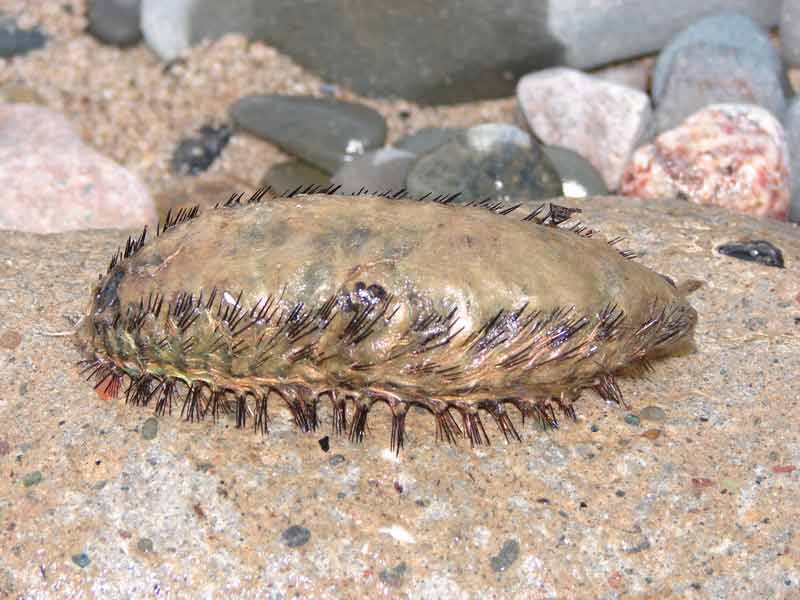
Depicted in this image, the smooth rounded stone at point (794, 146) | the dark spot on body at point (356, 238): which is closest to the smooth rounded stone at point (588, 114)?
the smooth rounded stone at point (794, 146)

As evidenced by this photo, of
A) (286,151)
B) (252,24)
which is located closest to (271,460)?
(286,151)

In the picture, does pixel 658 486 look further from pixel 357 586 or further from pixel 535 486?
pixel 357 586

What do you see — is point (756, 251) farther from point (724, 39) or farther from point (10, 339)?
point (10, 339)

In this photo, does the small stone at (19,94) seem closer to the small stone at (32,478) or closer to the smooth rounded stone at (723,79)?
the small stone at (32,478)

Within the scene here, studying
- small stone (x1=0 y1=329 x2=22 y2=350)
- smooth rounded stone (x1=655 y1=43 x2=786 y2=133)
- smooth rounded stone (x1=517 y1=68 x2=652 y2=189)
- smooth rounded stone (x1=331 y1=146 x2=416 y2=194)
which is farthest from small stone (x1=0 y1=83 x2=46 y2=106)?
smooth rounded stone (x1=655 y1=43 x2=786 y2=133)

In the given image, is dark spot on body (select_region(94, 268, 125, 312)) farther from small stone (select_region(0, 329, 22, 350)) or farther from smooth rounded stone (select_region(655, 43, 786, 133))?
smooth rounded stone (select_region(655, 43, 786, 133))

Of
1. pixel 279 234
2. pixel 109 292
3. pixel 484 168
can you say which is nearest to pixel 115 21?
pixel 484 168
